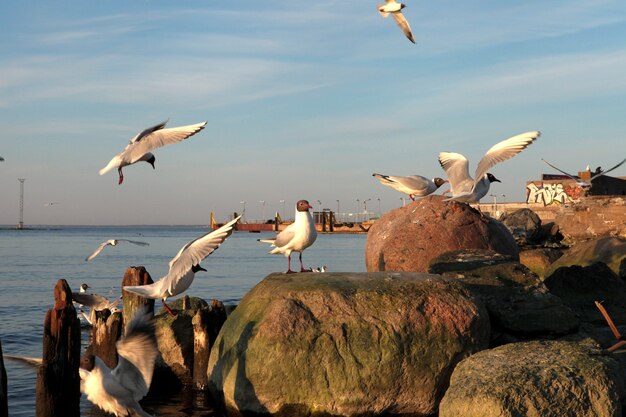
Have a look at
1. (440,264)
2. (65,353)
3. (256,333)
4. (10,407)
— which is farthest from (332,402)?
(10,407)

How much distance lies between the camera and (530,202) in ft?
286

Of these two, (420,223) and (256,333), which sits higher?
(420,223)

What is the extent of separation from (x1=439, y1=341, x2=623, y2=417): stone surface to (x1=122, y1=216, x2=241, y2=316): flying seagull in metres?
3.20

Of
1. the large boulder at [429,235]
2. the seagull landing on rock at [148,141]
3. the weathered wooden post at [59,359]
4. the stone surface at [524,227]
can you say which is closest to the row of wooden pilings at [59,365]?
the weathered wooden post at [59,359]

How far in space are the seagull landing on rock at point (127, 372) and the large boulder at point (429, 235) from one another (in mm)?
6495

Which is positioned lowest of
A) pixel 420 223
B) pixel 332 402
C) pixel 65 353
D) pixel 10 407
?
pixel 10 407

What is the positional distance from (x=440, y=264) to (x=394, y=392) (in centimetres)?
373

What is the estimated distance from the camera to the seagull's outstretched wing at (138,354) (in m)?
9.45

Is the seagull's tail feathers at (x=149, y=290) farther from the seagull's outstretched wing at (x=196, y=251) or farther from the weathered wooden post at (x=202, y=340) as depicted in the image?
the weathered wooden post at (x=202, y=340)

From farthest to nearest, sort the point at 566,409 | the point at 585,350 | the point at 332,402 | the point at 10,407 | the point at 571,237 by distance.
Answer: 1. the point at 571,237
2. the point at 10,407
3. the point at 332,402
4. the point at 585,350
5. the point at 566,409

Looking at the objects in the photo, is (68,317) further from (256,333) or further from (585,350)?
(585,350)

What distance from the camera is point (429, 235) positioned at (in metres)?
15.3

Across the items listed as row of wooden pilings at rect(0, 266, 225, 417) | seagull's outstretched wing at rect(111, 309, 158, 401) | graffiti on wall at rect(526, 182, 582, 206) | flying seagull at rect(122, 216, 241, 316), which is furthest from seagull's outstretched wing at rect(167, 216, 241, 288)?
graffiti on wall at rect(526, 182, 582, 206)

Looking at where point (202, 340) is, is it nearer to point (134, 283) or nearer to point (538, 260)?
point (134, 283)
